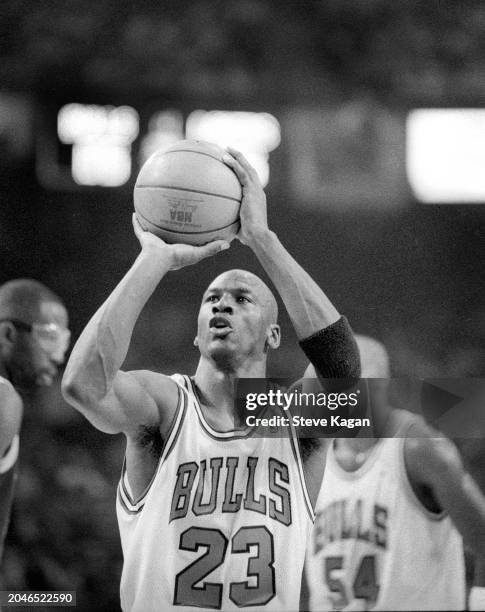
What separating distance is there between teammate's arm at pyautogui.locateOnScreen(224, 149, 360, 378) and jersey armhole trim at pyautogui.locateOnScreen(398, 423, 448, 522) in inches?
13.3

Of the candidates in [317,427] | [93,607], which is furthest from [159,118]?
[93,607]

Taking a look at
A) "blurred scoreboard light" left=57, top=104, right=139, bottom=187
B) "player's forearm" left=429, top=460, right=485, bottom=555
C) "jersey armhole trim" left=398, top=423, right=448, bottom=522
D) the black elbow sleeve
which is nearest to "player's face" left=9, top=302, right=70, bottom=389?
"blurred scoreboard light" left=57, top=104, right=139, bottom=187

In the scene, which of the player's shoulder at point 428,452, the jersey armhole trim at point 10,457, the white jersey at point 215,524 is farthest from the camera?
the jersey armhole trim at point 10,457

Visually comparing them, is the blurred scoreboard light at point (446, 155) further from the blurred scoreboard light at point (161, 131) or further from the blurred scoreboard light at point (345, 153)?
the blurred scoreboard light at point (161, 131)

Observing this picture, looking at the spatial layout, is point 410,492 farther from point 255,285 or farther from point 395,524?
point 255,285

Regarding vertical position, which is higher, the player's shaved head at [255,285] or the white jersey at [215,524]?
the player's shaved head at [255,285]

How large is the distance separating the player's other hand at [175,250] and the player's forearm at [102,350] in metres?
0.12

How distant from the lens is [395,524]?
7.20ft

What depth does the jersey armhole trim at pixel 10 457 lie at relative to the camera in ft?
7.63

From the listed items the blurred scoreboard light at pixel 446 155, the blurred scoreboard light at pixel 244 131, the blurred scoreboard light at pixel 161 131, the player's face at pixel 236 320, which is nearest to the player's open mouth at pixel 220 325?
the player's face at pixel 236 320

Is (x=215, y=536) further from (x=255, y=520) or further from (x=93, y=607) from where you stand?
(x=93, y=607)

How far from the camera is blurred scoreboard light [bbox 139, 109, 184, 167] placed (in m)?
2.42

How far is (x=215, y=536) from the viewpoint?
199cm

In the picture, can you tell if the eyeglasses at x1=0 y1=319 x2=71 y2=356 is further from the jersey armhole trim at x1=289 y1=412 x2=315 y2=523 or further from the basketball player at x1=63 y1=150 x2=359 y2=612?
the jersey armhole trim at x1=289 y1=412 x2=315 y2=523
